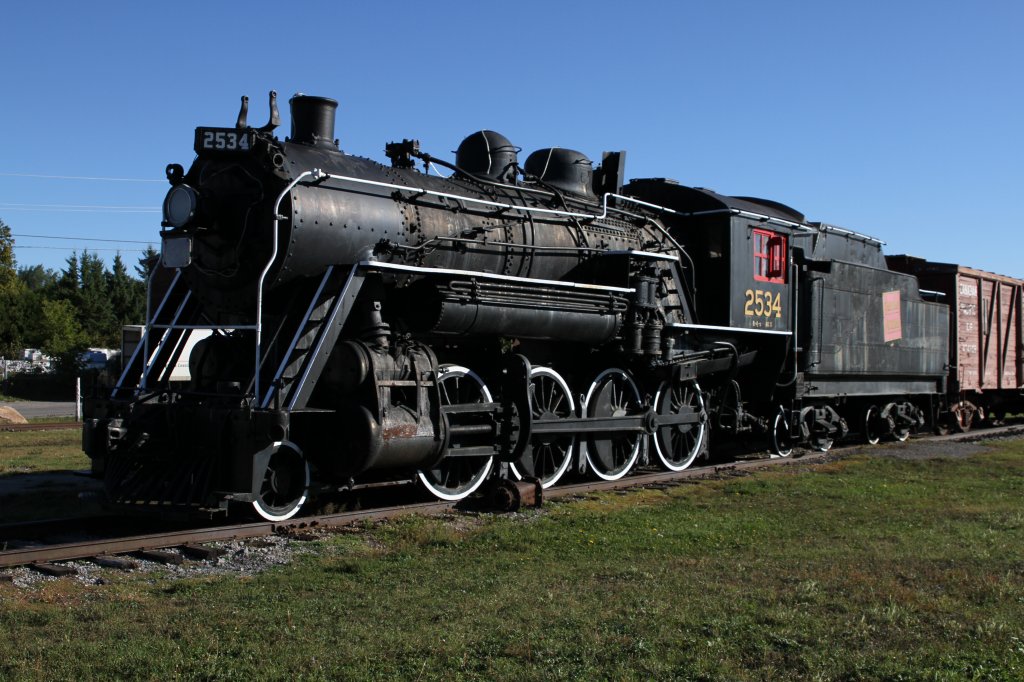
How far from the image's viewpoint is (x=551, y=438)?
37.4 ft

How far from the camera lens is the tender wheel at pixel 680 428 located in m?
13.0

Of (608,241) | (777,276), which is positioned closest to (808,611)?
(608,241)

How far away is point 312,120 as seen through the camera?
32.9 feet

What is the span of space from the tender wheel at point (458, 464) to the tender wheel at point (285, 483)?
1.40 m

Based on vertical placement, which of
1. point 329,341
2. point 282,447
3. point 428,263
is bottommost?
point 282,447

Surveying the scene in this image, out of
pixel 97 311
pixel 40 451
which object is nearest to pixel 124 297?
pixel 97 311

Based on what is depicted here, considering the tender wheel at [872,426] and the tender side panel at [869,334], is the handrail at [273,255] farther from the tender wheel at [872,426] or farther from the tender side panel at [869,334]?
the tender wheel at [872,426]

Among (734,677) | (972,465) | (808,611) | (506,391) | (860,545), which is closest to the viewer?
(734,677)

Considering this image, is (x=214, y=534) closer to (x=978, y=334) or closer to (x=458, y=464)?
(x=458, y=464)

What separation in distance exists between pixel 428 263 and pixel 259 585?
4.30 meters

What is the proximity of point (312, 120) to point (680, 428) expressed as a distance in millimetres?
6440

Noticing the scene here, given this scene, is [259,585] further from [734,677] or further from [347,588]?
[734,677]

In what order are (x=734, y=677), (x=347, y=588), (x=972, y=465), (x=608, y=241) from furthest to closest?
(x=972, y=465), (x=608, y=241), (x=347, y=588), (x=734, y=677)

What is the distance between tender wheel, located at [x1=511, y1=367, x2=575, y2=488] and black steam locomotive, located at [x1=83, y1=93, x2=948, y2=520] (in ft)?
0.10
